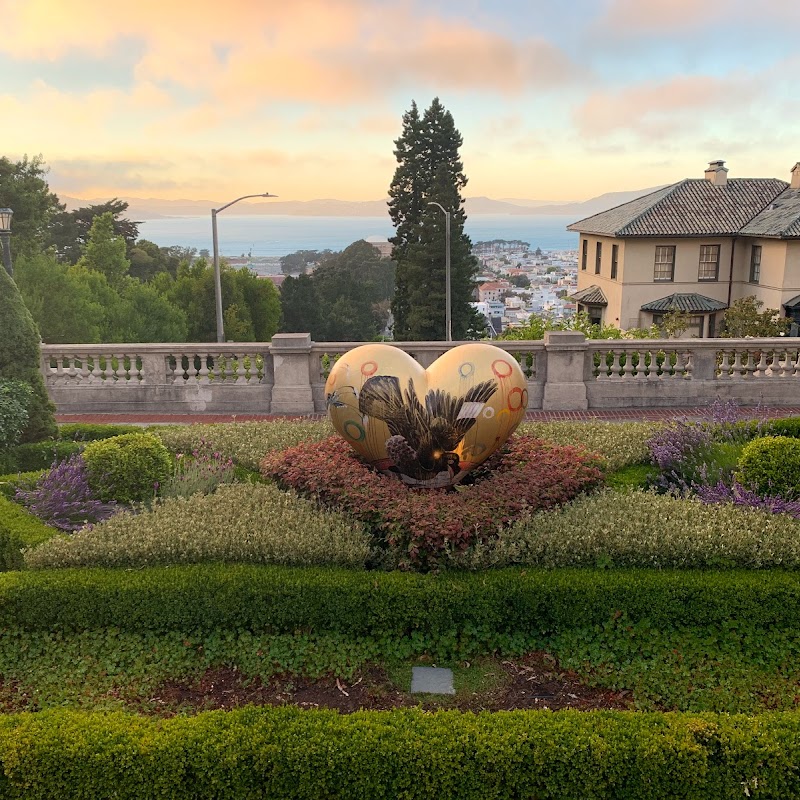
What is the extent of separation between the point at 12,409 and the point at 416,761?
8454 mm

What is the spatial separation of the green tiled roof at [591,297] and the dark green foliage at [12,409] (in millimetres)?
41040

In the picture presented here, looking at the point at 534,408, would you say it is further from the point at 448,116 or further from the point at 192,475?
the point at 448,116

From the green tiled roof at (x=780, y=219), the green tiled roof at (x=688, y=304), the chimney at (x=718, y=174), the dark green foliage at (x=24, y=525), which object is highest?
Answer: the chimney at (x=718, y=174)

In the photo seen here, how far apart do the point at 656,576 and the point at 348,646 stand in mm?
2979

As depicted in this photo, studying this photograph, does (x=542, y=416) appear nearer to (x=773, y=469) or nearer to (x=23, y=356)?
(x=773, y=469)

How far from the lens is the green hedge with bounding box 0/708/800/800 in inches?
211

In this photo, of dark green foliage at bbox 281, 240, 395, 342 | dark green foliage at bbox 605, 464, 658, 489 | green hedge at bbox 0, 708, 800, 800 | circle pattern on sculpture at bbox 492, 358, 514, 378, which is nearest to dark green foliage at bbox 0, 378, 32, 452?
green hedge at bbox 0, 708, 800, 800

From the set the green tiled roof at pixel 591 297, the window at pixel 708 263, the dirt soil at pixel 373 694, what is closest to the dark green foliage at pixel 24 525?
the dirt soil at pixel 373 694

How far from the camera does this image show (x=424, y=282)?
50500 mm

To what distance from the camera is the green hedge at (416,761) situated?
5367mm

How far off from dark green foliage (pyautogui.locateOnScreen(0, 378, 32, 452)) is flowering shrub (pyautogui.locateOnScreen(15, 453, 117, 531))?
1603mm

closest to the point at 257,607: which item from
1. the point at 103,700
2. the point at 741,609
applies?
the point at 103,700

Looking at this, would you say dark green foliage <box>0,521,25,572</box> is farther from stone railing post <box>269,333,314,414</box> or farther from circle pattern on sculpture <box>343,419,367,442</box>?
stone railing post <box>269,333,314,414</box>

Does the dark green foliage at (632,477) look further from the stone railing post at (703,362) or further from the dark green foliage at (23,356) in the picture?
the dark green foliage at (23,356)
